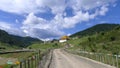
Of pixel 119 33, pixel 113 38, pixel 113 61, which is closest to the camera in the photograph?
pixel 113 61

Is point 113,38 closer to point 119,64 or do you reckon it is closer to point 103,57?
point 103,57

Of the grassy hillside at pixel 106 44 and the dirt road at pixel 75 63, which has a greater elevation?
the grassy hillside at pixel 106 44

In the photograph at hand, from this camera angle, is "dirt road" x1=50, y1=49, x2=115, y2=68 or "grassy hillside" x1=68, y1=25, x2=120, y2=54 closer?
"dirt road" x1=50, y1=49, x2=115, y2=68

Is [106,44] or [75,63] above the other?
[106,44]

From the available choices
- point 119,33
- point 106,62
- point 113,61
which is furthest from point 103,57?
point 119,33

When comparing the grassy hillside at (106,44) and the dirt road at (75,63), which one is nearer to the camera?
the dirt road at (75,63)

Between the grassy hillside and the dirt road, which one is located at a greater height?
the grassy hillside

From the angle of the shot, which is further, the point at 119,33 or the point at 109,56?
the point at 119,33

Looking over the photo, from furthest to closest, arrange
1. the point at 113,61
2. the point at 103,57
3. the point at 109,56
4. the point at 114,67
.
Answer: the point at 103,57 < the point at 109,56 < the point at 113,61 < the point at 114,67

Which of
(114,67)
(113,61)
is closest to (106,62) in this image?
(113,61)

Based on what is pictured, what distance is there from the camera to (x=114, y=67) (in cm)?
2942

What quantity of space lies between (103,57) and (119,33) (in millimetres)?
65780

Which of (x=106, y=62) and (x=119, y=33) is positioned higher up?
(x=119, y=33)

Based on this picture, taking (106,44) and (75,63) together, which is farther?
(106,44)
